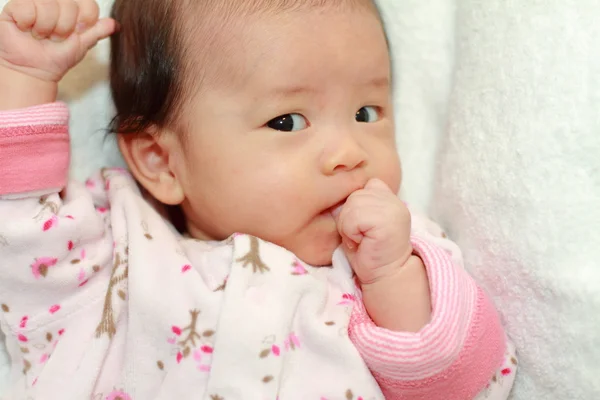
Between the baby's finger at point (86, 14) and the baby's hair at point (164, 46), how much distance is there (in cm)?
7

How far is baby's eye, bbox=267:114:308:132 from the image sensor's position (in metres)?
1.14

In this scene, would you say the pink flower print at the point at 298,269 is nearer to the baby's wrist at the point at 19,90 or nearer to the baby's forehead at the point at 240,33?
the baby's forehead at the point at 240,33

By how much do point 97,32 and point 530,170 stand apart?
79cm

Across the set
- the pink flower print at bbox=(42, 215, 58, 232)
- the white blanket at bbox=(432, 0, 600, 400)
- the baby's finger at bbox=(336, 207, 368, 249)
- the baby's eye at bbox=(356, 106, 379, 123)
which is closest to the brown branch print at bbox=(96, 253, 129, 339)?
the pink flower print at bbox=(42, 215, 58, 232)

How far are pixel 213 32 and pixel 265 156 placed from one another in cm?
23

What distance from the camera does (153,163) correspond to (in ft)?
4.19

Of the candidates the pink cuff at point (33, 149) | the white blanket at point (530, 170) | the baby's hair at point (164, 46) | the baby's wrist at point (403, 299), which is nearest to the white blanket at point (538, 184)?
the white blanket at point (530, 170)

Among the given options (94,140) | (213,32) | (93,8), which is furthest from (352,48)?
(94,140)

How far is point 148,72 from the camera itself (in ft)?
3.94

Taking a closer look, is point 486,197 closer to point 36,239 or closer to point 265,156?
point 265,156

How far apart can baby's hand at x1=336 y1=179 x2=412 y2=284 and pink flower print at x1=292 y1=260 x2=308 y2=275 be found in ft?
0.29

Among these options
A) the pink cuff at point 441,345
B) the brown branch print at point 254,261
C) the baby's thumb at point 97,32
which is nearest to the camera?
the pink cuff at point 441,345

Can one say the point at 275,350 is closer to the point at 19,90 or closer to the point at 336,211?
the point at 336,211

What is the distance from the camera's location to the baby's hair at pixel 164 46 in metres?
1.14
